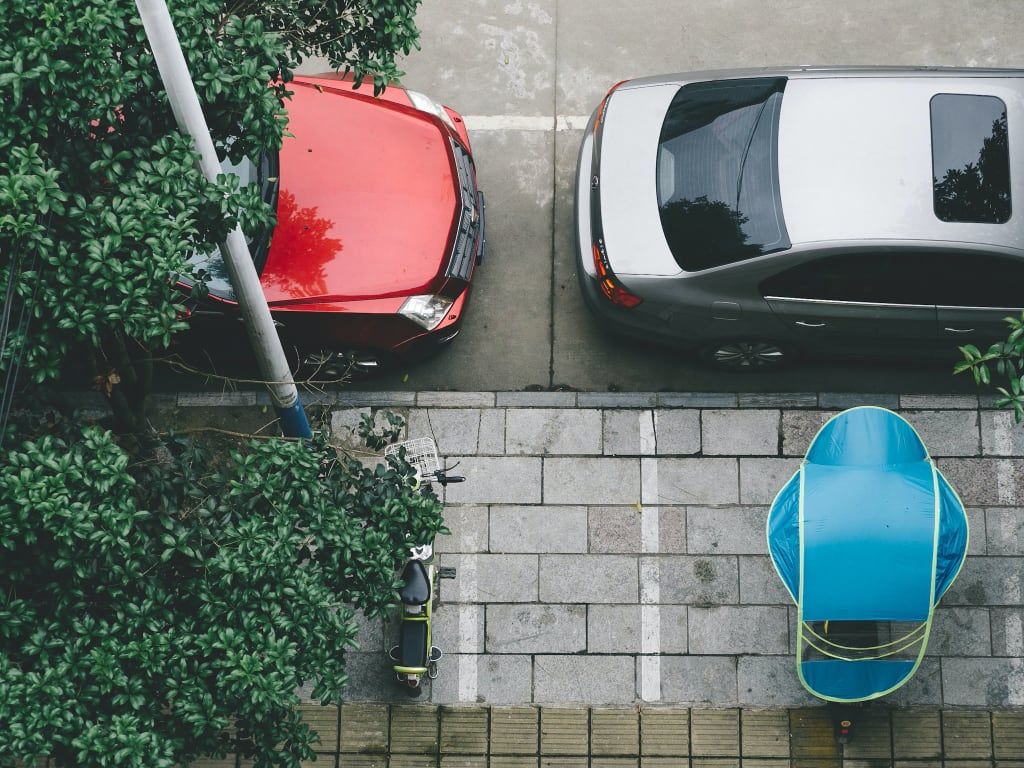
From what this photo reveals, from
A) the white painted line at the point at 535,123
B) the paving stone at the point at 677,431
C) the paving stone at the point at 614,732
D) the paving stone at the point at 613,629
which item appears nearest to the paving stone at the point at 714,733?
the paving stone at the point at 614,732

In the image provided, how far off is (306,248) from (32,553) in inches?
129

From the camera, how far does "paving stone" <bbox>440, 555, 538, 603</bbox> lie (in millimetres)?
7633

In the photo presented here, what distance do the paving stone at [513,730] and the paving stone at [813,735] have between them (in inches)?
77.0

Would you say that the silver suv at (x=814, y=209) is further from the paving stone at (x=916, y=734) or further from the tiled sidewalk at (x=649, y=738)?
the tiled sidewalk at (x=649, y=738)

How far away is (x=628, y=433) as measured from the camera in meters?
7.97

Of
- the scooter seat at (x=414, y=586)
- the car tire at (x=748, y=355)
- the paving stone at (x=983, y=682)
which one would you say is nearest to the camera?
the scooter seat at (x=414, y=586)

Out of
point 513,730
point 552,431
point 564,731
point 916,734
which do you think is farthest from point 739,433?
point 513,730

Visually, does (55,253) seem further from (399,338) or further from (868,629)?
(868,629)

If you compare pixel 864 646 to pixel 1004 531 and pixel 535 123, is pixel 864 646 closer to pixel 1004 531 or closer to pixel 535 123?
pixel 1004 531

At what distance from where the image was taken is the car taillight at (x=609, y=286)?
748cm

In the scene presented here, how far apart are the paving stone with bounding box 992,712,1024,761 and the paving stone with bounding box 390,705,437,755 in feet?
13.9

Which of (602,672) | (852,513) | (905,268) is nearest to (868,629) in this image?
(852,513)

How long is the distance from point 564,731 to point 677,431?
8.28ft

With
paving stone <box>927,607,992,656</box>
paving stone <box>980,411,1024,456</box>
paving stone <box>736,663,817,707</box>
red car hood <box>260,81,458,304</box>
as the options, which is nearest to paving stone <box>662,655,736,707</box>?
paving stone <box>736,663,817,707</box>
